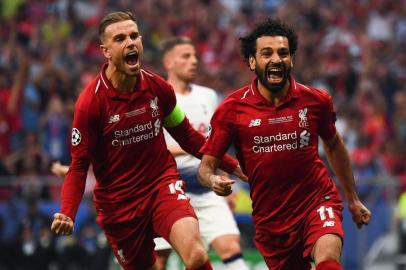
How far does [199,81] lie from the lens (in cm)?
1848

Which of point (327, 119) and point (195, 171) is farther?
point (195, 171)

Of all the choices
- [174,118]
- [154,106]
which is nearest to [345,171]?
[174,118]

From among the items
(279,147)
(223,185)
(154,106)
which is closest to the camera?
(223,185)

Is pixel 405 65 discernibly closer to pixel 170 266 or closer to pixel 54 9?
pixel 54 9

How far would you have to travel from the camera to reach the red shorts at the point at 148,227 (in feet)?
29.4

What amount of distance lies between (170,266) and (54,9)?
7.88m

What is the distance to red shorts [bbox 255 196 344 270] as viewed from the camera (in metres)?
8.57

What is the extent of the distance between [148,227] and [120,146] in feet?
2.34

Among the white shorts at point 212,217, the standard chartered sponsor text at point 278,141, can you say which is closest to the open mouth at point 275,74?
the standard chartered sponsor text at point 278,141

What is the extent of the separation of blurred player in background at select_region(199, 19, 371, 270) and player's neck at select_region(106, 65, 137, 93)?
0.76 metres

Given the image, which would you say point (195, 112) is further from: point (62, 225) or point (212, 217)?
point (62, 225)

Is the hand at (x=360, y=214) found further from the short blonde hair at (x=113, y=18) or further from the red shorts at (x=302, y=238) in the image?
the short blonde hair at (x=113, y=18)

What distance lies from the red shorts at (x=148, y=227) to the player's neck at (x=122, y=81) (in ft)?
2.72

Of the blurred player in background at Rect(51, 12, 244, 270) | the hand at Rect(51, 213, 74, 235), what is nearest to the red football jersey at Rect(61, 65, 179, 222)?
the blurred player in background at Rect(51, 12, 244, 270)
